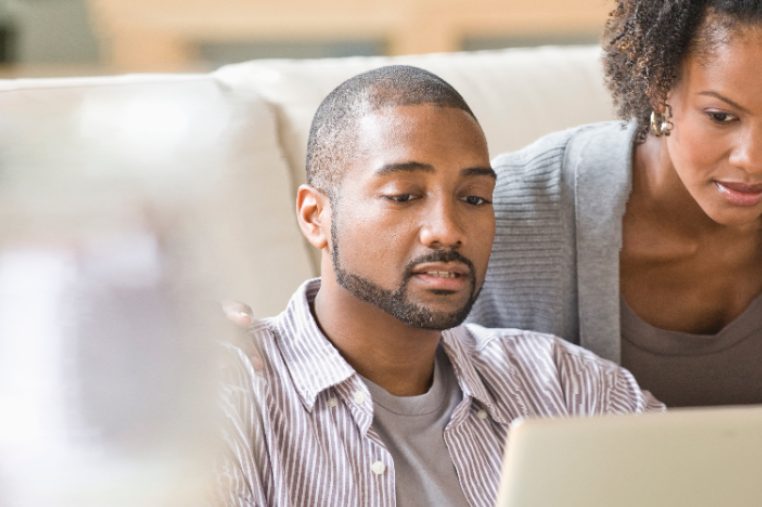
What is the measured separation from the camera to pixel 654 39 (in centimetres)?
137

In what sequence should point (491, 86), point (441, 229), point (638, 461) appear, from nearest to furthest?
point (638, 461)
point (441, 229)
point (491, 86)

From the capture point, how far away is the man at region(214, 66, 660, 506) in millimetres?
1053

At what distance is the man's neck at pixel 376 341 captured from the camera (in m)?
1.12

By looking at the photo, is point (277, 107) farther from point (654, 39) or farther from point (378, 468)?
point (378, 468)

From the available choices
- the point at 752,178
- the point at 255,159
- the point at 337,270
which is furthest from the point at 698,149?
the point at 255,159

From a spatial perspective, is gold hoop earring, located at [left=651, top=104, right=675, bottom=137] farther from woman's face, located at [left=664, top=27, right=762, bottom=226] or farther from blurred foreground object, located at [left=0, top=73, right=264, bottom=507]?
blurred foreground object, located at [left=0, top=73, right=264, bottom=507]

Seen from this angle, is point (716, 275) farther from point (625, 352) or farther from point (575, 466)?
point (575, 466)

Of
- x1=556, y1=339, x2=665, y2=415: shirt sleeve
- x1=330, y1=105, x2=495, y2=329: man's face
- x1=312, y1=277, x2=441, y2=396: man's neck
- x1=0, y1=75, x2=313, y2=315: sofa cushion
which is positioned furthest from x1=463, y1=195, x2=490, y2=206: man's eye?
x1=0, y1=75, x2=313, y2=315: sofa cushion

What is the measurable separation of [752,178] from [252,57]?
243 cm

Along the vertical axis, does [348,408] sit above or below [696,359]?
above

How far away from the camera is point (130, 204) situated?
315 millimetres

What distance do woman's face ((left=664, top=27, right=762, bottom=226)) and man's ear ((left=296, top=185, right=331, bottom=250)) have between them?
464 mm

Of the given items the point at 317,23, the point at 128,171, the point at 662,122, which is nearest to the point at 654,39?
the point at 662,122

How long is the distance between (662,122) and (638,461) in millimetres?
837
